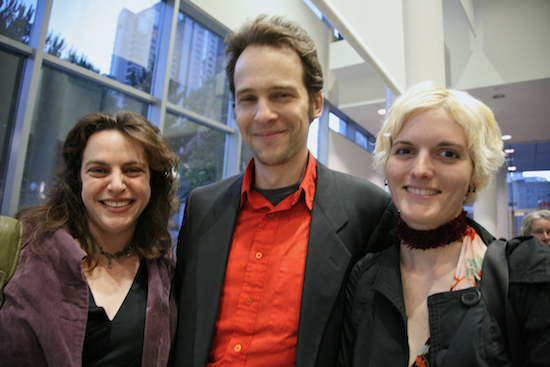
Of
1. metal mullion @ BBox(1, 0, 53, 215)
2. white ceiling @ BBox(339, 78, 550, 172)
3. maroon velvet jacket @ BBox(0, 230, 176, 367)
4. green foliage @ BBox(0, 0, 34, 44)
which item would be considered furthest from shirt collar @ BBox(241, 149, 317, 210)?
white ceiling @ BBox(339, 78, 550, 172)

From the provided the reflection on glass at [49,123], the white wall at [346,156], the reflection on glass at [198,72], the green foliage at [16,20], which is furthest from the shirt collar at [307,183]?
the white wall at [346,156]

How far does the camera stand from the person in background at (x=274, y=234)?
1305 millimetres

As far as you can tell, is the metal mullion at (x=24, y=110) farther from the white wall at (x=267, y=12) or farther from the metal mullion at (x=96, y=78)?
the white wall at (x=267, y=12)

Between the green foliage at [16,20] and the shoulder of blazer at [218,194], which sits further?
the green foliage at [16,20]

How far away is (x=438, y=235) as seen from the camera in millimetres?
1165

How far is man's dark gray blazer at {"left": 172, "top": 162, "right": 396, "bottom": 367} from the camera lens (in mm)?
1279

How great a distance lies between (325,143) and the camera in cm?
840

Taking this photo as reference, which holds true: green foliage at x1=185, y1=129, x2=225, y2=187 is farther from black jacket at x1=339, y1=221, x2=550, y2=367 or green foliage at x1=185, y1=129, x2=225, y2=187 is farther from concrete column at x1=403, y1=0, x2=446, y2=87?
black jacket at x1=339, y1=221, x2=550, y2=367

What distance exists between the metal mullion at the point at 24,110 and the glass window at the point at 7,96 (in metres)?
0.03

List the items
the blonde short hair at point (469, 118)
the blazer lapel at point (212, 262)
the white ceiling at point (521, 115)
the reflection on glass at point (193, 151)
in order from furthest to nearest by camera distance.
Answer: the white ceiling at point (521, 115) < the reflection on glass at point (193, 151) < the blazer lapel at point (212, 262) < the blonde short hair at point (469, 118)

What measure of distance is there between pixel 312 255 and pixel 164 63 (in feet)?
12.9

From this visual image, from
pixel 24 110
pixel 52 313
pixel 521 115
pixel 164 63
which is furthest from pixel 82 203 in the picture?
pixel 521 115

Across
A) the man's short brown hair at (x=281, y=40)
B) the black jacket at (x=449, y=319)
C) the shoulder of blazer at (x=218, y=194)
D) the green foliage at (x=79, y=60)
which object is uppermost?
the green foliage at (x=79, y=60)

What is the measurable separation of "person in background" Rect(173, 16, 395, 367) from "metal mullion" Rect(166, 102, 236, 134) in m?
3.20
